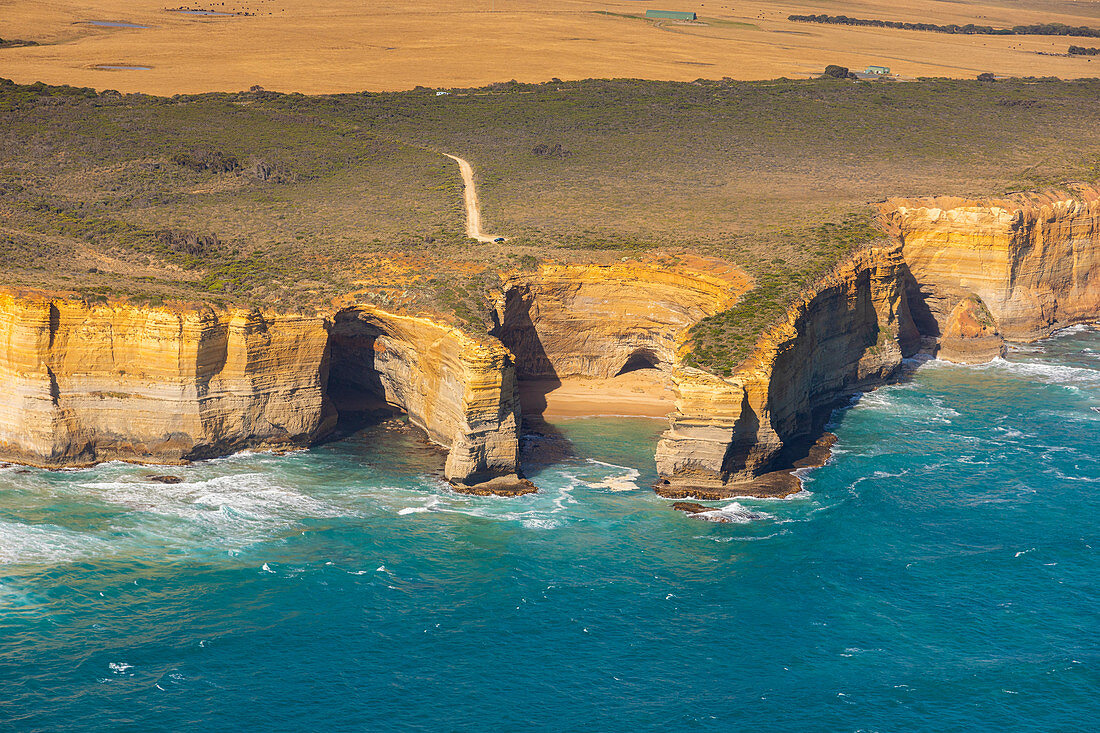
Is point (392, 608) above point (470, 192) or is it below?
below

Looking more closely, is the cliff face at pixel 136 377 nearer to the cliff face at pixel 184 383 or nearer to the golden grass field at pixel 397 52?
the cliff face at pixel 184 383

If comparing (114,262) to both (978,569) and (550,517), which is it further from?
(978,569)

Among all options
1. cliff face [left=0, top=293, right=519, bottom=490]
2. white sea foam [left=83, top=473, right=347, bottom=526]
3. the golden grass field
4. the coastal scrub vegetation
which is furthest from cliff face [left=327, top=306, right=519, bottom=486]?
the golden grass field

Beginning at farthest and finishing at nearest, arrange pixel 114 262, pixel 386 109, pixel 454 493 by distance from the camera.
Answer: pixel 386 109
pixel 114 262
pixel 454 493

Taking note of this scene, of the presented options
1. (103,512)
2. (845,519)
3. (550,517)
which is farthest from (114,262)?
(845,519)

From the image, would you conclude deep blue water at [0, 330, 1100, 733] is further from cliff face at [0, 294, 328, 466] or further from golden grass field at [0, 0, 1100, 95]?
golden grass field at [0, 0, 1100, 95]
